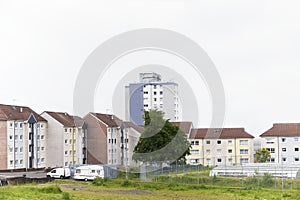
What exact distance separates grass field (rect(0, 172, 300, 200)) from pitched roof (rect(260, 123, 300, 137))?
1368 inches

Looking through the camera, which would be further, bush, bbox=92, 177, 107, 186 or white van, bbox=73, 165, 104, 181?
white van, bbox=73, 165, 104, 181

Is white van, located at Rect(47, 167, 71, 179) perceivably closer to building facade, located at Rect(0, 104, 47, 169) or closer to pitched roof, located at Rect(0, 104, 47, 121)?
building facade, located at Rect(0, 104, 47, 169)

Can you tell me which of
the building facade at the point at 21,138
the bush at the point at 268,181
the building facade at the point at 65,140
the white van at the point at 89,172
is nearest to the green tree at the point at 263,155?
the building facade at the point at 65,140

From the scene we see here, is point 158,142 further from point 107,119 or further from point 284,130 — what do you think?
point 284,130

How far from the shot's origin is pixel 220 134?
229ft

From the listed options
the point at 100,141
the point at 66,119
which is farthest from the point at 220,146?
the point at 66,119

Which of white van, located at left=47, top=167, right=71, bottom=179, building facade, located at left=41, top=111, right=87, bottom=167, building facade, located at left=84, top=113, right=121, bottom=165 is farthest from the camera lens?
building facade, located at left=84, top=113, right=121, bottom=165

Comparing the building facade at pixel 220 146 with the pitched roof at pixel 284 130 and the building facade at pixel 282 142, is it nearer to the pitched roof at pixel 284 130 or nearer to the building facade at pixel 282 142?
the building facade at pixel 282 142

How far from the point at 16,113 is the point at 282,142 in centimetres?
3388

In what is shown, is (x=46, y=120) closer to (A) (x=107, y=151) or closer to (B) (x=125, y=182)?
(A) (x=107, y=151)

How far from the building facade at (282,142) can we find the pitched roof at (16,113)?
95.3ft

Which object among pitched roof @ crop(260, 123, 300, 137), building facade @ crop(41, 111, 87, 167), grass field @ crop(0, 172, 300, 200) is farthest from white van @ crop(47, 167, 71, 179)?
pitched roof @ crop(260, 123, 300, 137)

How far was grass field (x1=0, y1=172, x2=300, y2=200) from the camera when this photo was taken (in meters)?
26.0

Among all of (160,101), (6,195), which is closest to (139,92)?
(160,101)
